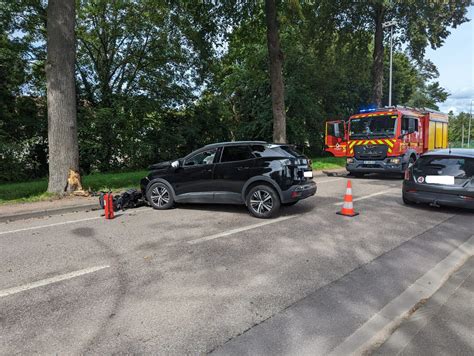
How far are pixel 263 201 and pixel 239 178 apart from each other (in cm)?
73

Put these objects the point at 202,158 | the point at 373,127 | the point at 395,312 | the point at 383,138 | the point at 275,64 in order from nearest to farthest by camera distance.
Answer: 1. the point at 395,312
2. the point at 202,158
3. the point at 383,138
4. the point at 373,127
5. the point at 275,64

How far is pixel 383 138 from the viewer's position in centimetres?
1420

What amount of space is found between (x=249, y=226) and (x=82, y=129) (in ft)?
40.0

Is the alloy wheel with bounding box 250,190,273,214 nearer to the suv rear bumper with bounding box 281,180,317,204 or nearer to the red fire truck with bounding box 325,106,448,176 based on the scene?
the suv rear bumper with bounding box 281,180,317,204

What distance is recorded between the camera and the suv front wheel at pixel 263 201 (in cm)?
734

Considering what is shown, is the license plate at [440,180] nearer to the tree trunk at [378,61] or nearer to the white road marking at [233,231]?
the white road marking at [233,231]

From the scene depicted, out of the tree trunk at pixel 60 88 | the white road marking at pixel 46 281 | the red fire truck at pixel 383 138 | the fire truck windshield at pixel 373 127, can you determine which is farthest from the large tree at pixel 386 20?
the white road marking at pixel 46 281

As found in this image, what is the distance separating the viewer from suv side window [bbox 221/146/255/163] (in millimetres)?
7801

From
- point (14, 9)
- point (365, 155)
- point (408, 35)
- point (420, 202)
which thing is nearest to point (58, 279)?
point (420, 202)

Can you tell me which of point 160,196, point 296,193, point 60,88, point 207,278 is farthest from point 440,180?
point 60,88

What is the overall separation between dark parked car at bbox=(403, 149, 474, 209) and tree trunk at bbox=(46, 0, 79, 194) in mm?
8896

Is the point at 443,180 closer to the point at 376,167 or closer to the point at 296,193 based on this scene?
the point at 296,193

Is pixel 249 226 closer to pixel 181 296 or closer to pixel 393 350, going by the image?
pixel 181 296

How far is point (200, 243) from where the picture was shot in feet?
18.6
